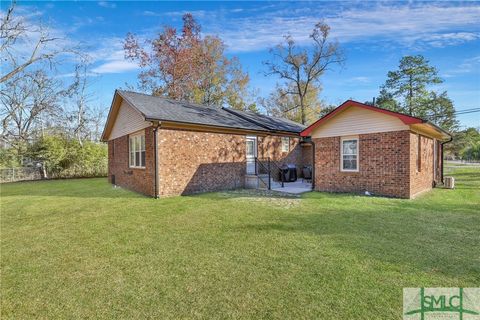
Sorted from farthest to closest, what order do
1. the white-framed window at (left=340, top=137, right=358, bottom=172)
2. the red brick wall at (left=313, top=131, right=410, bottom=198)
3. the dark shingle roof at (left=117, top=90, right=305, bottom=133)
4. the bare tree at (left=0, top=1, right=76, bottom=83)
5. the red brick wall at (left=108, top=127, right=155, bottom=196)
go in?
the bare tree at (left=0, top=1, right=76, bottom=83)
the red brick wall at (left=108, top=127, right=155, bottom=196)
the dark shingle roof at (left=117, top=90, right=305, bottom=133)
the white-framed window at (left=340, top=137, right=358, bottom=172)
the red brick wall at (left=313, top=131, right=410, bottom=198)

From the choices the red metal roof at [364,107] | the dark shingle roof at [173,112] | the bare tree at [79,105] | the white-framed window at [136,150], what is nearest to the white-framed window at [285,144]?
the dark shingle roof at [173,112]

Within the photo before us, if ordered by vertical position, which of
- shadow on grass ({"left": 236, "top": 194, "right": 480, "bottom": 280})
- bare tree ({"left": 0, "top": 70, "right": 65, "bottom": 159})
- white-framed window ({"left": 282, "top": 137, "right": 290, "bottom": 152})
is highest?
bare tree ({"left": 0, "top": 70, "right": 65, "bottom": 159})

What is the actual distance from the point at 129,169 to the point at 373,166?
34.8 ft

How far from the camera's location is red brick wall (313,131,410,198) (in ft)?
27.5

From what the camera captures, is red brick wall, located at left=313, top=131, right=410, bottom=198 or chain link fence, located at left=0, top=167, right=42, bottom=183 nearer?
red brick wall, located at left=313, top=131, right=410, bottom=198

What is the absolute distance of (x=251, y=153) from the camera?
42.9 feet

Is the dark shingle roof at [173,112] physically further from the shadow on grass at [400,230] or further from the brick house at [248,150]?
the shadow on grass at [400,230]

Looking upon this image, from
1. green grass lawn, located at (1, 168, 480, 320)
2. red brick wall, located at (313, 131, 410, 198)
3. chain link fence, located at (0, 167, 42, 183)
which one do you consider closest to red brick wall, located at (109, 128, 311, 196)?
green grass lawn, located at (1, 168, 480, 320)

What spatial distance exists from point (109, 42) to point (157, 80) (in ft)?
24.8

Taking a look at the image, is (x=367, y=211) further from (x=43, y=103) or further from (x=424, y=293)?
(x=43, y=103)

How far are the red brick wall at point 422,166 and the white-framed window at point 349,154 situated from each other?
175cm

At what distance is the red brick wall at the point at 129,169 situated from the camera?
980cm

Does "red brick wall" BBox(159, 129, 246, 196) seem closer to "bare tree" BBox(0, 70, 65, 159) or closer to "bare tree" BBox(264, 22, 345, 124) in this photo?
"bare tree" BBox(0, 70, 65, 159)

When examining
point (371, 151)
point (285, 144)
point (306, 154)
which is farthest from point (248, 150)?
point (371, 151)
